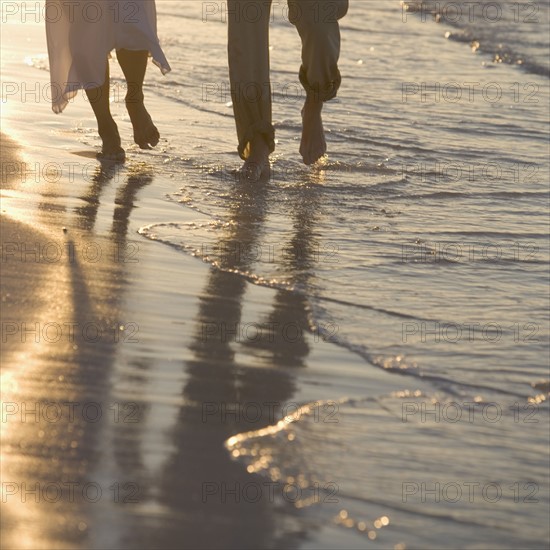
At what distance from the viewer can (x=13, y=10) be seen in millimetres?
10125

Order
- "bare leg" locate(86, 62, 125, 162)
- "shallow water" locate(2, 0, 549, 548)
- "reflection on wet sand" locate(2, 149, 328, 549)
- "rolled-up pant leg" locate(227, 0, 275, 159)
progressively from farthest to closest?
"bare leg" locate(86, 62, 125, 162), "rolled-up pant leg" locate(227, 0, 275, 159), "shallow water" locate(2, 0, 549, 548), "reflection on wet sand" locate(2, 149, 328, 549)

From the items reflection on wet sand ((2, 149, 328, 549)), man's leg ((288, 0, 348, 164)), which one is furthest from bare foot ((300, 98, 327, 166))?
reflection on wet sand ((2, 149, 328, 549))

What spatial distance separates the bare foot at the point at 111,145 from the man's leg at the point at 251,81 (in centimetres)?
52

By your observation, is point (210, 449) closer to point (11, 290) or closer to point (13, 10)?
point (11, 290)

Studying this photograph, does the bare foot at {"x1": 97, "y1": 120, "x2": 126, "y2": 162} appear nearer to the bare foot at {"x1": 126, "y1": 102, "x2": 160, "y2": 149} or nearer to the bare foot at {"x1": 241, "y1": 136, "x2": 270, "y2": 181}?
the bare foot at {"x1": 126, "y1": 102, "x2": 160, "y2": 149}

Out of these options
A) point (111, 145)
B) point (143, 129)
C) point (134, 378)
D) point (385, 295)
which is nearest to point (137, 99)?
point (143, 129)

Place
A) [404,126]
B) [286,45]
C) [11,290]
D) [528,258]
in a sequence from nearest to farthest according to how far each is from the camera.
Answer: [11,290]
[528,258]
[404,126]
[286,45]

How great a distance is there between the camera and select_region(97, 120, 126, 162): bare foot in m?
5.51

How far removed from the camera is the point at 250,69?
527cm

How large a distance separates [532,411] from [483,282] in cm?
106

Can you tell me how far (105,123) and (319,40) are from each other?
3.10 feet

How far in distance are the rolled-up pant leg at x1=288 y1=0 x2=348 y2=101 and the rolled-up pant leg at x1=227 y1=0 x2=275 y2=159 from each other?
0.14m

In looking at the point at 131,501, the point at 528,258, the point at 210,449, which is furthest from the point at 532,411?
the point at 528,258

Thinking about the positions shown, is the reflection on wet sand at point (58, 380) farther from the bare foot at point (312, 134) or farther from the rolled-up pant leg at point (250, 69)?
the bare foot at point (312, 134)
